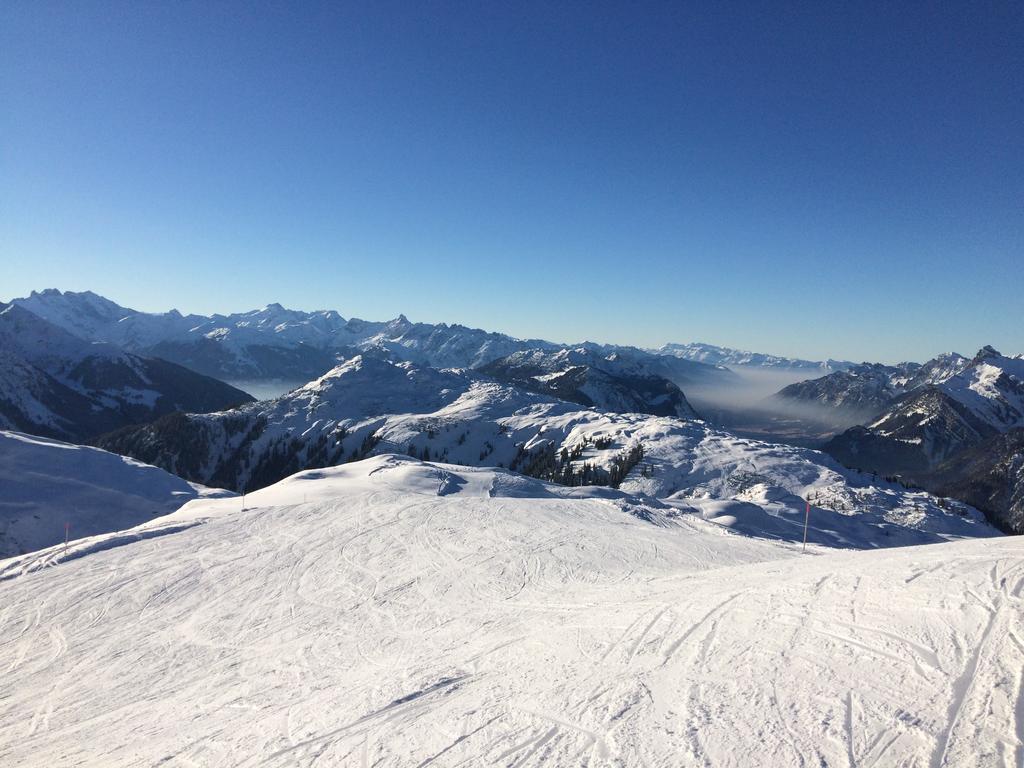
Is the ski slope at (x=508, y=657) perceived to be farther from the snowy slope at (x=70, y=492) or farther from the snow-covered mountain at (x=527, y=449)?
the snow-covered mountain at (x=527, y=449)

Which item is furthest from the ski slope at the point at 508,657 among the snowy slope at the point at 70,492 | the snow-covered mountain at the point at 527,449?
the snow-covered mountain at the point at 527,449

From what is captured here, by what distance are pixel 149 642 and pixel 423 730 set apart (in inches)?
429

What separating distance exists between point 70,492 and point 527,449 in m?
105

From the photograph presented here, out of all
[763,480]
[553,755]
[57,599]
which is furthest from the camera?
[763,480]

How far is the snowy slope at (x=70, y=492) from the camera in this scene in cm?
4412

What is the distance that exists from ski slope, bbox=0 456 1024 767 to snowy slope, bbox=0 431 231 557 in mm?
30917

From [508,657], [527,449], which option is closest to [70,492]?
[508,657]

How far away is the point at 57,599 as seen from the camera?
1689cm

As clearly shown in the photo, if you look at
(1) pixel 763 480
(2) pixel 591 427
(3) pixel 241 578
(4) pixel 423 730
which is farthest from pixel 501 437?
(4) pixel 423 730

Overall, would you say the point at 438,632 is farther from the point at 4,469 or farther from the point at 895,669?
the point at 4,469

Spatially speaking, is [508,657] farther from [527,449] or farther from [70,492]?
[527,449]

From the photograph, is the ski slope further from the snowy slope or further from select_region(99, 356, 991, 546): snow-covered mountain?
select_region(99, 356, 991, 546): snow-covered mountain

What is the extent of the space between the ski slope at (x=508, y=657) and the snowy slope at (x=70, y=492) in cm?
3092

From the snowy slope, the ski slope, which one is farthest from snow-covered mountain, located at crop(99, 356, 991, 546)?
the snowy slope
